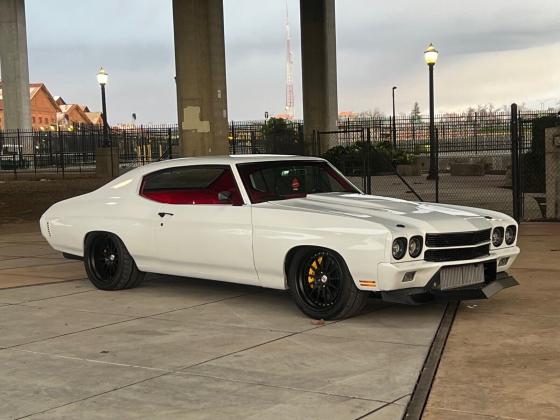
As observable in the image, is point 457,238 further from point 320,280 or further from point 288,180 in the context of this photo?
point 288,180

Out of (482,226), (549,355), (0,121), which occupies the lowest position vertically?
(549,355)

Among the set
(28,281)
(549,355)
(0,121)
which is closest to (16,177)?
(28,281)

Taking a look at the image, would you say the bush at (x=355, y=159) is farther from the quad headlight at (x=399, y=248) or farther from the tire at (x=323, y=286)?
the quad headlight at (x=399, y=248)

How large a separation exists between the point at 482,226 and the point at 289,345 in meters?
2.08

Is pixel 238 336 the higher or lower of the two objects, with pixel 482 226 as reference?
lower

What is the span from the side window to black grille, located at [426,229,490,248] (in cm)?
190

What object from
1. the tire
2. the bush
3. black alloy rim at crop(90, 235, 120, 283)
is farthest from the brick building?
the tire

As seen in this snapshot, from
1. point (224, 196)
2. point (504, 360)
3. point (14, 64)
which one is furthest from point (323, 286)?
point (14, 64)

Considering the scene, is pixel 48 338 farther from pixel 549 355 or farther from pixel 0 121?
pixel 0 121

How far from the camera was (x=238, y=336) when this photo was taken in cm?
584

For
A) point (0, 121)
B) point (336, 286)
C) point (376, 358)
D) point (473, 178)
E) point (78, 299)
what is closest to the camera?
point (376, 358)

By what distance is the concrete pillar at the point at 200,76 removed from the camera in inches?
866

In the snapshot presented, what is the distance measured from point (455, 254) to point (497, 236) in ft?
2.24

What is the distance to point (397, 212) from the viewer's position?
6.36 m
